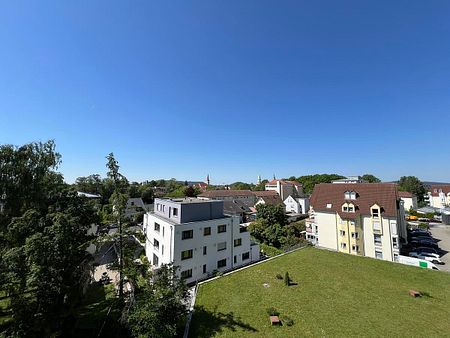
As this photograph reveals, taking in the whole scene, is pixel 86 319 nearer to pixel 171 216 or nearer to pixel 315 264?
pixel 171 216

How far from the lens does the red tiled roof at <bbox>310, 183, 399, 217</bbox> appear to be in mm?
29844

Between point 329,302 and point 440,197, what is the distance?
98.2m

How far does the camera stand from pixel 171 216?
25000 mm

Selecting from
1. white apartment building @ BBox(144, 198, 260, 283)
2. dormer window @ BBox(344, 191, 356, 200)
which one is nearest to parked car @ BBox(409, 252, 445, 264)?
dormer window @ BBox(344, 191, 356, 200)

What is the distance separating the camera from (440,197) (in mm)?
81375

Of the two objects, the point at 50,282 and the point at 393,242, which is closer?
the point at 50,282

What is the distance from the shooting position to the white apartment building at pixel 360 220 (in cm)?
2902

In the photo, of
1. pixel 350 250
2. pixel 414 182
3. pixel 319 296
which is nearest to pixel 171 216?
pixel 319 296

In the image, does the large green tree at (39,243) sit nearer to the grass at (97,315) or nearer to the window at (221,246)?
the grass at (97,315)

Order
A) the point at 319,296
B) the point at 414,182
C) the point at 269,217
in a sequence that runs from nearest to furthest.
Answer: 1. the point at 319,296
2. the point at 269,217
3. the point at 414,182

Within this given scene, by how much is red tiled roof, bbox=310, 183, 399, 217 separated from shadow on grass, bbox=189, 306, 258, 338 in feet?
83.1

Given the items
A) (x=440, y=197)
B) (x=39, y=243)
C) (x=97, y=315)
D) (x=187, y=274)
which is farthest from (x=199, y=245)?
(x=440, y=197)

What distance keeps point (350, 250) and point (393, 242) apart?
17.8 ft

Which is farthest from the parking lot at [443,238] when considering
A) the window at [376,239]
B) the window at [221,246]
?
the window at [221,246]
